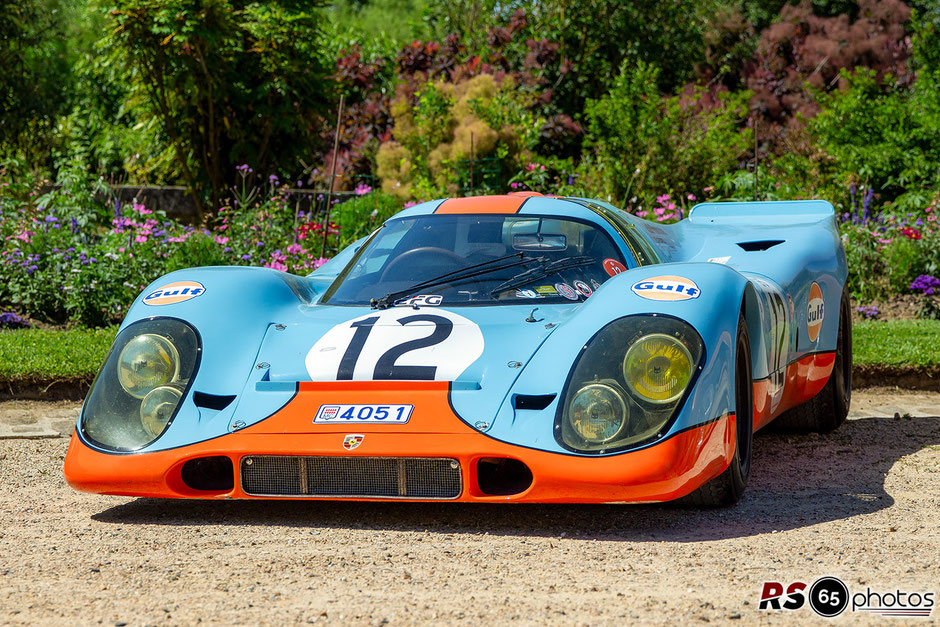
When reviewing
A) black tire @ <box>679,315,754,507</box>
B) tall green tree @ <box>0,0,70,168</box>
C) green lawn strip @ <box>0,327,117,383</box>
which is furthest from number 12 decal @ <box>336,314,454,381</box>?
tall green tree @ <box>0,0,70,168</box>

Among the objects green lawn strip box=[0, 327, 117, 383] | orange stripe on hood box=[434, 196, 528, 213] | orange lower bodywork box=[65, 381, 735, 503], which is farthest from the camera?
green lawn strip box=[0, 327, 117, 383]

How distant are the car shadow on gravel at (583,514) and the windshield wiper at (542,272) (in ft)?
2.91

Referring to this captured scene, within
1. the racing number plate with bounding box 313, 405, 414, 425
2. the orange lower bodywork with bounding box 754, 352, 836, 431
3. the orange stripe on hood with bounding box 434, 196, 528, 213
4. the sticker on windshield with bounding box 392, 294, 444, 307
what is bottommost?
the orange lower bodywork with bounding box 754, 352, 836, 431

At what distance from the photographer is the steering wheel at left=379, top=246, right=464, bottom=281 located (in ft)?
14.9

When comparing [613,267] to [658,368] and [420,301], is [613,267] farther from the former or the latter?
[658,368]

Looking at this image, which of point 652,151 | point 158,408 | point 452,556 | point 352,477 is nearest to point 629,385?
point 452,556

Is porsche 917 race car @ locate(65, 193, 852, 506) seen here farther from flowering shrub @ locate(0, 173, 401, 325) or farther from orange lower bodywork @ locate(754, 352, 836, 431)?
flowering shrub @ locate(0, 173, 401, 325)

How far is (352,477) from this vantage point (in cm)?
349

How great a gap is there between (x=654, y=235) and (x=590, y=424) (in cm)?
211

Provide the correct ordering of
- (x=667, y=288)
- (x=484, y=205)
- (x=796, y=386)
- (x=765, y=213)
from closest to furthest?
(x=667, y=288), (x=796, y=386), (x=484, y=205), (x=765, y=213)

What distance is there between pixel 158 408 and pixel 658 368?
1.64m

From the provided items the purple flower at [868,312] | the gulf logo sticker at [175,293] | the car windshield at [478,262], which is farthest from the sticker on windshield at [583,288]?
the purple flower at [868,312]

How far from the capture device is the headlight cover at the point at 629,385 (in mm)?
3373

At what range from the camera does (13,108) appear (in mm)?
16438
